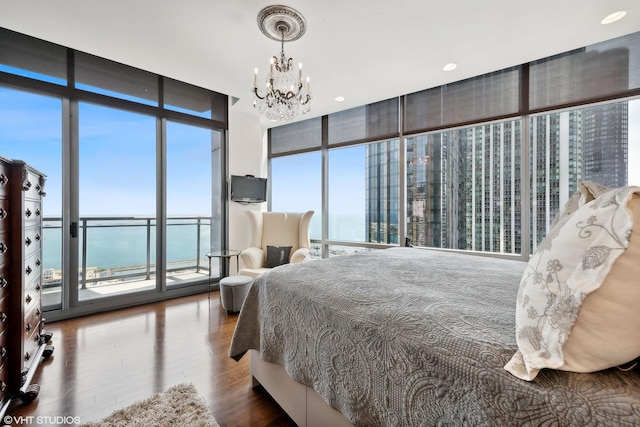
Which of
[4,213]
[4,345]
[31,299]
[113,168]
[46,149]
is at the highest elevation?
[46,149]

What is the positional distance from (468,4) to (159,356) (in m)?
3.63

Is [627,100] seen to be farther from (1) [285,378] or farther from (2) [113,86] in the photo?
(2) [113,86]

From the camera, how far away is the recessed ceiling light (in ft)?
7.14

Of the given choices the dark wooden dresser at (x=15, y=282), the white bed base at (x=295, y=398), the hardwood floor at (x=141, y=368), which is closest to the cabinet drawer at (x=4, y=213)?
the dark wooden dresser at (x=15, y=282)

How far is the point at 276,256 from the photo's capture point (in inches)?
144

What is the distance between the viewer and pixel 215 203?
4398 mm

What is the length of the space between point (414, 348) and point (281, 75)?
8.99 feet

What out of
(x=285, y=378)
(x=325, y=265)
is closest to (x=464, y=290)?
(x=325, y=265)

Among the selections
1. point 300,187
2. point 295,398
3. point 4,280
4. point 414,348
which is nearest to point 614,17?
point 414,348

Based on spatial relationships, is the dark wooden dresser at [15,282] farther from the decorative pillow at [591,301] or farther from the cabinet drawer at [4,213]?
the decorative pillow at [591,301]

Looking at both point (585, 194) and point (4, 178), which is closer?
point (585, 194)

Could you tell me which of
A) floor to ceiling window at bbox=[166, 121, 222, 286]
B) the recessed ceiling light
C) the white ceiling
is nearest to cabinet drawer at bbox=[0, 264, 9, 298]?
the white ceiling

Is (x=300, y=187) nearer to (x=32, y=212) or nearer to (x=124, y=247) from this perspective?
(x=124, y=247)

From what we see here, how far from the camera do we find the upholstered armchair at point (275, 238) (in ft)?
11.9
